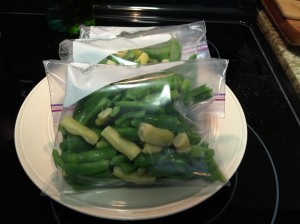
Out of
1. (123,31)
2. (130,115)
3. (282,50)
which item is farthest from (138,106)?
(282,50)

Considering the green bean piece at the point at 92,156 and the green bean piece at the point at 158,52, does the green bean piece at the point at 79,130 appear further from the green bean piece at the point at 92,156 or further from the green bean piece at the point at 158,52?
the green bean piece at the point at 158,52

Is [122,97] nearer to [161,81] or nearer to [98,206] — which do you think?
[161,81]

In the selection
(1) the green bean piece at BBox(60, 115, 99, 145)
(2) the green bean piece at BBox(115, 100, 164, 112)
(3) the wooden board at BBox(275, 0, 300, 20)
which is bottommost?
(1) the green bean piece at BBox(60, 115, 99, 145)

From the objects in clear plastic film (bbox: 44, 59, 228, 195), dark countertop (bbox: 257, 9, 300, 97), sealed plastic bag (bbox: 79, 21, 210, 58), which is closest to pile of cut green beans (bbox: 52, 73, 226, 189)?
clear plastic film (bbox: 44, 59, 228, 195)

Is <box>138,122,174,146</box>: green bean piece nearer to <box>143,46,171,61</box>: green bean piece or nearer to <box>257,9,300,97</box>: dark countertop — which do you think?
<box>143,46,171,61</box>: green bean piece

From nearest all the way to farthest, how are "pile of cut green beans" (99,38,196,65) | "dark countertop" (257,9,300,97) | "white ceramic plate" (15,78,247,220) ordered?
"white ceramic plate" (15,78,247,220)
"pile of cut green beans" (99,38,196,65)
"dark countertop" (257,9,300,97)
